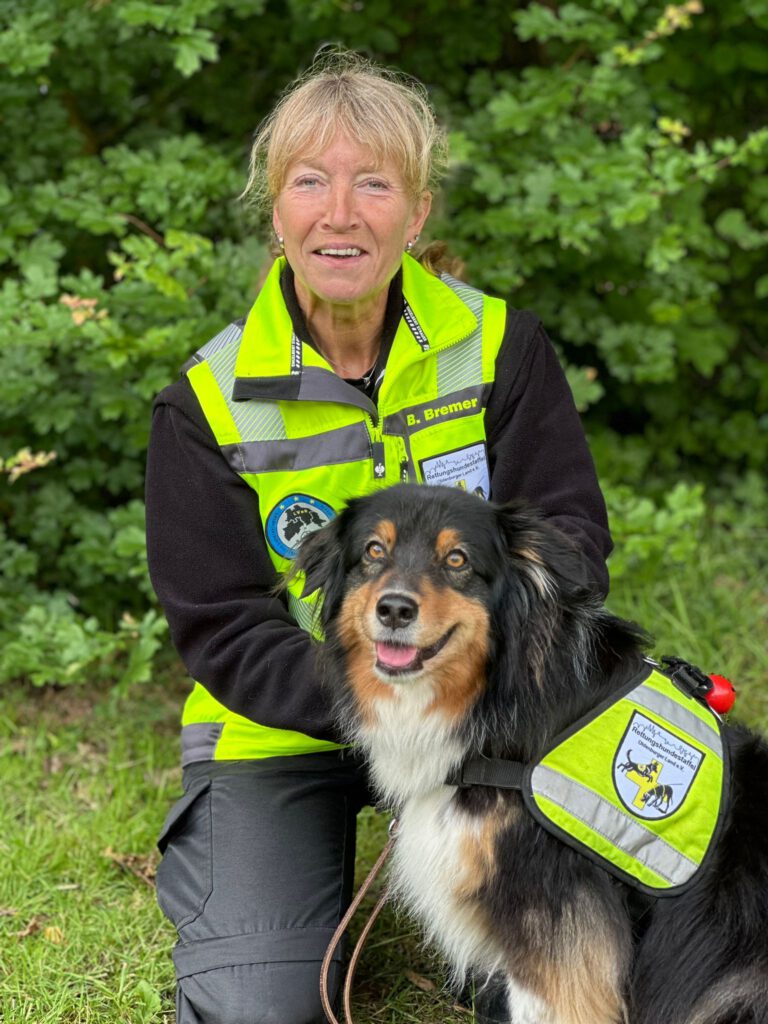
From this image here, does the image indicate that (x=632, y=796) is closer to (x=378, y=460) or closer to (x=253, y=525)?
Result: (x=378, y=460)

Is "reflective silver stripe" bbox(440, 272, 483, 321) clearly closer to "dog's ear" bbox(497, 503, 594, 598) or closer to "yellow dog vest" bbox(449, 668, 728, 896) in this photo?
"dog's ear" bbox(497, 503, 594, 598)

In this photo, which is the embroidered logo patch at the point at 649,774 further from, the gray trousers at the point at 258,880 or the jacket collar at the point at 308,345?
the jacket collar at the point at 308,345

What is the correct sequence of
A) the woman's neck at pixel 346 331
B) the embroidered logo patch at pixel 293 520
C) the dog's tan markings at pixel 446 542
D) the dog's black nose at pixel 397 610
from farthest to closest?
1. the woman's neck at pixel 346 331
2. the embroidered logo patch at pixel 293 520
3. the dog's tan markings at pixel 446 542
4. the dog's black nose at pixel 397 610

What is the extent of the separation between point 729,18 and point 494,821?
368cm

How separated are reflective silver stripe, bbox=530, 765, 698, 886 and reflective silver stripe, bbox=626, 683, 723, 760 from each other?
23cm

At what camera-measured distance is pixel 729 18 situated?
4824 mm

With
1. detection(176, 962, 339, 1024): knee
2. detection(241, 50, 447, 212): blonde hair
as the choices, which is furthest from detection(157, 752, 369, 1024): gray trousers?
detection(241, 50, 447, 212): blonde hair

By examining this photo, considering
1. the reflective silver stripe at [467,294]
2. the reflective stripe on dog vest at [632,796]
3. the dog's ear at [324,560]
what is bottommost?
the reflective stripe on dog vest at [632,796]

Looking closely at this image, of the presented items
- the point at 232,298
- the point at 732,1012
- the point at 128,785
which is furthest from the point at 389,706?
the point at 232,298

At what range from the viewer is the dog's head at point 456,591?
248 cm

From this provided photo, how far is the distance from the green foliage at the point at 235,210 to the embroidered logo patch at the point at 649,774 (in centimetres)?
182

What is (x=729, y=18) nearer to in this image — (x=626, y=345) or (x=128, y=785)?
(x=626, y=345)

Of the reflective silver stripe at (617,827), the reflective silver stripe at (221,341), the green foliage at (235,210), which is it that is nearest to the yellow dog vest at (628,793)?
the reflective silver stripe at (617,827)

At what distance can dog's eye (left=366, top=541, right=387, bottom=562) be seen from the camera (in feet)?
8.38
